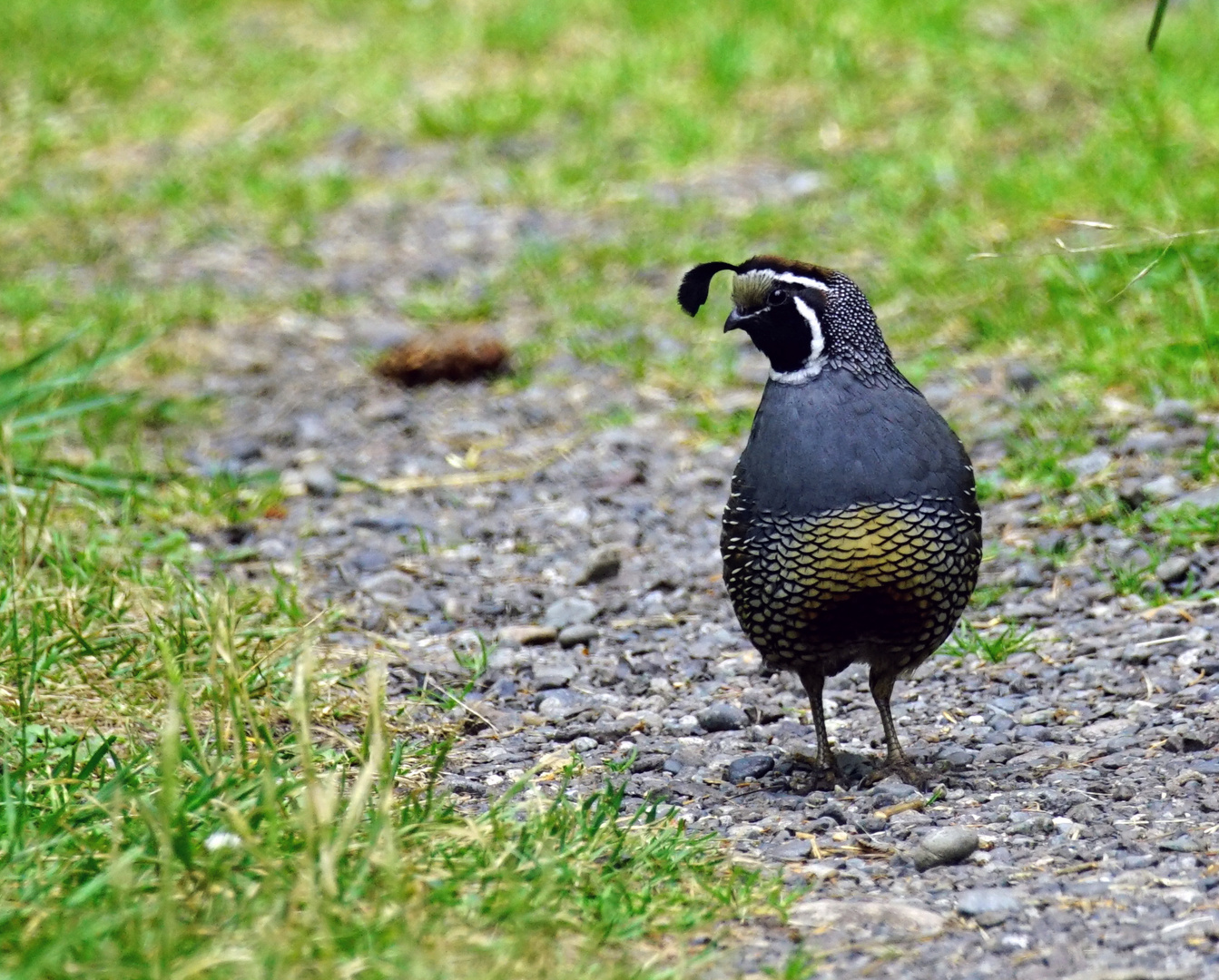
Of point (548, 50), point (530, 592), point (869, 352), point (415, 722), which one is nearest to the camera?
point (869, 352)

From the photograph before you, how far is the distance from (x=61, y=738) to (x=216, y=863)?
42.0 inches

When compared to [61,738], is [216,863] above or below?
above

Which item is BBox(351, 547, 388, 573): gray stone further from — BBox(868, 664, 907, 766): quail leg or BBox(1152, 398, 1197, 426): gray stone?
BBox(1152, 398, 1197, 426): gray stone

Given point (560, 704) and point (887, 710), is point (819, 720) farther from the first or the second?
point (560, 704)

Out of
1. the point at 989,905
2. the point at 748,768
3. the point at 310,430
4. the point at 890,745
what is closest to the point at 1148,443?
the point at 890,745

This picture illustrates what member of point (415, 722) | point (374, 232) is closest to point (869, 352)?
point (415, 722)

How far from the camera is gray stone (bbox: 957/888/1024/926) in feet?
9.78

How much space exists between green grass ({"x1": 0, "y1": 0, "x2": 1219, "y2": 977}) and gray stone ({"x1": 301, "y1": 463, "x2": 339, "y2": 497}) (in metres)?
0.16

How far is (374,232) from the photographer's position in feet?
26.6

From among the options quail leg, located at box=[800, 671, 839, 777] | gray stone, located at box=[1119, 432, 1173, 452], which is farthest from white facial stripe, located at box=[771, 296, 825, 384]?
gray stone, located at box=[1119, 432, 1173, 452]

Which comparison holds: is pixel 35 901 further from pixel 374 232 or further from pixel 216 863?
pixel 374 232

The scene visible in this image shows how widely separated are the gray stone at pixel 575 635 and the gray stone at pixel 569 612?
6 centimetres

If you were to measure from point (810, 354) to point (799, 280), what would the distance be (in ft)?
0.54

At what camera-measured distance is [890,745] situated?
3.85 m
